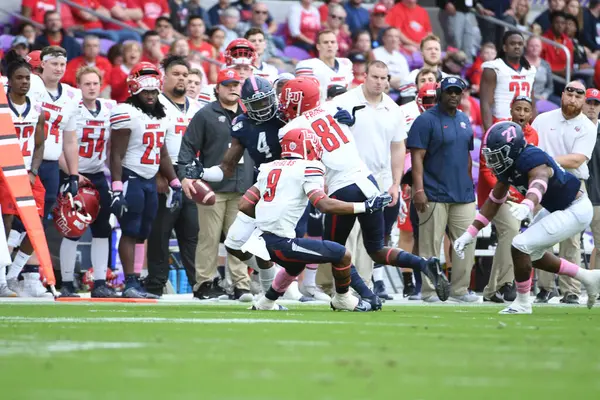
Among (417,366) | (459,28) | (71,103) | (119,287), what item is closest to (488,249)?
(119,287)

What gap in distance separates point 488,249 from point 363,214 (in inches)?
181

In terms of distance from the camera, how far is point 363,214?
9.05 meters

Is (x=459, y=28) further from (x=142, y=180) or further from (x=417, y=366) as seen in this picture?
(x=417, y=366)

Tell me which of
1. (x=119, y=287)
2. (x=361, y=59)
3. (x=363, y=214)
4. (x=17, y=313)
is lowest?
(x=119, y=287)

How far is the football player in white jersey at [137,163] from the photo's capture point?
1098 centimetres

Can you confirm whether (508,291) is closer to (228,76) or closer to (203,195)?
(203,195)

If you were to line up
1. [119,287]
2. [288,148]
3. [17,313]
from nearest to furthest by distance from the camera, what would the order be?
1. [17,313]
2. [288,148]
3. [119,287]

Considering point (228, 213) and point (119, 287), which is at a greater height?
point (228, 213)

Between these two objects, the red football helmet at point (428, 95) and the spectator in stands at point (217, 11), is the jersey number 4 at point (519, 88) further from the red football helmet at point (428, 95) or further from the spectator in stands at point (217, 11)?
the spectator in stands at point (217, 11)

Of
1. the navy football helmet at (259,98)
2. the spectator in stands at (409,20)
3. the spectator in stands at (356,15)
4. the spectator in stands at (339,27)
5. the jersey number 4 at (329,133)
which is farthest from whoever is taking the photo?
the spectator in stands at (409,20)

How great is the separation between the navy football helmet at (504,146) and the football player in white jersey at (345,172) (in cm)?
93

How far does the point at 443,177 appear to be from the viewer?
11.0m

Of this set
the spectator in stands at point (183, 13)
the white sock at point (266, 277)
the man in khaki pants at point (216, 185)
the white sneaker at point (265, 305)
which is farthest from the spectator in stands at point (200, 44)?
the white sneaker at point (265, 305)

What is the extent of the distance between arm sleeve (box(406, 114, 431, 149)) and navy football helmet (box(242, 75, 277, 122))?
1.76 metres
